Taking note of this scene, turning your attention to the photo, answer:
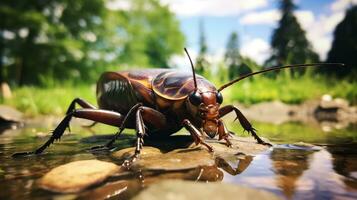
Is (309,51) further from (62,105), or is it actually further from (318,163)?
(318,163)

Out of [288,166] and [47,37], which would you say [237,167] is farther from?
[47,37]

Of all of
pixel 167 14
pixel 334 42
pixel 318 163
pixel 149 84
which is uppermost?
pixel 167 14

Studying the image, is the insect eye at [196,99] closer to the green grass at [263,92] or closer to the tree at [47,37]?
the green grass at [263,92]

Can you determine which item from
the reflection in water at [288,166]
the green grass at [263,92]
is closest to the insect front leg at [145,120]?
the reflection in water at [288,166]

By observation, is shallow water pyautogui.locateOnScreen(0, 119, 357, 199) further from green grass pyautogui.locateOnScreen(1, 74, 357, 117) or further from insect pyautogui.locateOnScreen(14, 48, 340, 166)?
green grass pyautogui.locateOnScreen(1, 74, 357, 117)

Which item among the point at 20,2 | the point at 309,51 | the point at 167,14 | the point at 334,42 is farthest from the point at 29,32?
the point at 309,51
